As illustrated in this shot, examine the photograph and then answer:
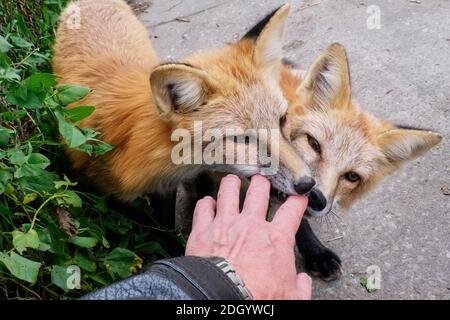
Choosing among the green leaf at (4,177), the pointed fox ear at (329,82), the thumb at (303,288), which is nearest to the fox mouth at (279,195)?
the thumb at (303,288)

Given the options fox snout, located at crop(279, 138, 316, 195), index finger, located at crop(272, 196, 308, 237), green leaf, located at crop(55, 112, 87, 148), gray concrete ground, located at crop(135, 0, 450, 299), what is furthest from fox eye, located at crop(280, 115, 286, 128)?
gray concrete ground, located at crop(135, 0, 450, 299)

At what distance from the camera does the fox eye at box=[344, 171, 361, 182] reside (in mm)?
2648

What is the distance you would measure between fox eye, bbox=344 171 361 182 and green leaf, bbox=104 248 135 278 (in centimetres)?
113

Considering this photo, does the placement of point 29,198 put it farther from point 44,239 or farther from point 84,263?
point 84,263

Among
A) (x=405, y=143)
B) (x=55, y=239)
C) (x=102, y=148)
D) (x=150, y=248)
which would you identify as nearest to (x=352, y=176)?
(x=405, y=143)

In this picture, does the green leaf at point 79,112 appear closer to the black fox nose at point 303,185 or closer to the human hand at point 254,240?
the human hand at point 254,240

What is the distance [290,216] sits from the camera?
1.96 meters

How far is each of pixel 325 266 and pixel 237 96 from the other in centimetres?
116

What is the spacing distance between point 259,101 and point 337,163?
50cm

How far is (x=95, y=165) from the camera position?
2.64 meters

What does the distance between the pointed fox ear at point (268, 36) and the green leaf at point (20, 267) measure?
135 cm

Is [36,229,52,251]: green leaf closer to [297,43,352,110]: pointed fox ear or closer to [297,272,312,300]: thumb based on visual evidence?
[297,272,312,300]: thumb

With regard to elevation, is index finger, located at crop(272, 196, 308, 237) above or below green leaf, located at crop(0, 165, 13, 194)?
below

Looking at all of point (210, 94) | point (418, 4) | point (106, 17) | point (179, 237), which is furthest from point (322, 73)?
point (418, 4)
